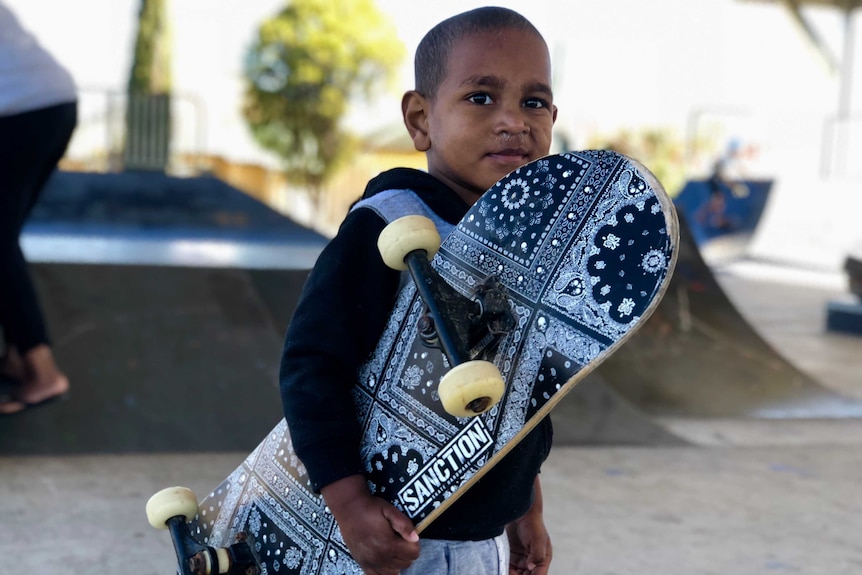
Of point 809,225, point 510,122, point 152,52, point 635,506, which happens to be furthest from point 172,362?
point 152,52

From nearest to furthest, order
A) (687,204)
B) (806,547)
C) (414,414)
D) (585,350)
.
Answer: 1. (585,350)
2. (414,414)
3. (806,547)
4. (687,204)

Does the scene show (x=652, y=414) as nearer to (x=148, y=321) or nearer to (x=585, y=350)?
(x=148, y=321)

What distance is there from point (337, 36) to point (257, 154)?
339cm

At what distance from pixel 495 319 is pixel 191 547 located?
66 cm

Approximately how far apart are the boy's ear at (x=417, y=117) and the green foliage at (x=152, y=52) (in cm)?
1560

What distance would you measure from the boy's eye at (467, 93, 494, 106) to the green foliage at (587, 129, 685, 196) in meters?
20.1

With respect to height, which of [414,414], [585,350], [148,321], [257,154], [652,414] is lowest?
[257,154]

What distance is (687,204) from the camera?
1352 cm

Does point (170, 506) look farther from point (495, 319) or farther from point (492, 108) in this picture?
point (492, 108)

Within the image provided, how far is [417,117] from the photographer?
5.25 feet

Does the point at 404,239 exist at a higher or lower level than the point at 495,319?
higher

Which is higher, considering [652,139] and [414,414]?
[414,414]

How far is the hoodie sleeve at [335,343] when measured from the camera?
138 cm

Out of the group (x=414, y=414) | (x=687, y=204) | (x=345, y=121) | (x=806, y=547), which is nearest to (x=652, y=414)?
(x=806, y=547)
